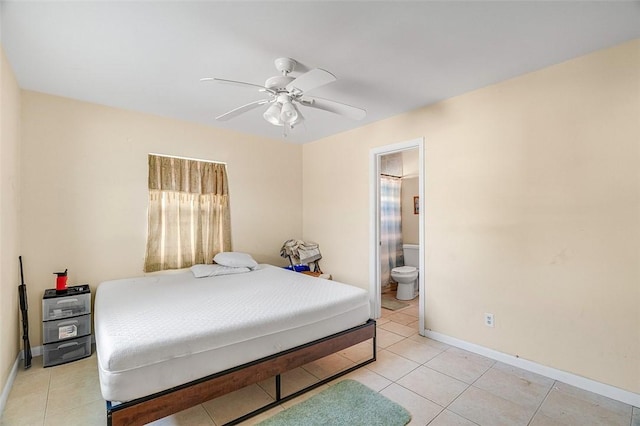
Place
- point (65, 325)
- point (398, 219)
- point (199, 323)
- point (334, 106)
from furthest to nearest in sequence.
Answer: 1. point (398, 219)
2. point (65, 325)
3. point (334, 106)
4. point (199, 323)

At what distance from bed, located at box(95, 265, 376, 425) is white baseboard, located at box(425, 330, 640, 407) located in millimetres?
1009

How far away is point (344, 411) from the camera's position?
202cm

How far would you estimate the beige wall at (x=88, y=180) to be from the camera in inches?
112

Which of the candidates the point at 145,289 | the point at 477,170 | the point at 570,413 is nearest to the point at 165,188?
the point at 145,289

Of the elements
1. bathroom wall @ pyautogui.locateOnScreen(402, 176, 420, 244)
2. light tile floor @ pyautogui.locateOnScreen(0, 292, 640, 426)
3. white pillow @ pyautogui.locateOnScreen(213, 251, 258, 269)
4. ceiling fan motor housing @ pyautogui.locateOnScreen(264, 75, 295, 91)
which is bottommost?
light tile floor @ pyautogui.locateOnScreen(0, 292, 640, 426)

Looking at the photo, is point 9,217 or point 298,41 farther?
point 9,217

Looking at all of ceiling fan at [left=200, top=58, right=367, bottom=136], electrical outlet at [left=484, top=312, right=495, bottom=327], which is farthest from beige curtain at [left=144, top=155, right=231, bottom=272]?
electrical outlet at [left=484, top=312, right=495, bottom=327]

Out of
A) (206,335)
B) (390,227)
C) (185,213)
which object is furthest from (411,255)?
(206,335)

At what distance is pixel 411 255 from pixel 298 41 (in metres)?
4.22

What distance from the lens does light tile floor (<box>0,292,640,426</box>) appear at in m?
1.94

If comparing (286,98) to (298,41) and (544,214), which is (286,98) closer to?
(298,41)

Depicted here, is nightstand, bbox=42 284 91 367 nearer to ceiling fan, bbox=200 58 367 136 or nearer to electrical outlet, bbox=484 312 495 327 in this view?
ceiling fan, bbox=200 58 367 136

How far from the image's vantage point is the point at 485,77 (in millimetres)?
2613

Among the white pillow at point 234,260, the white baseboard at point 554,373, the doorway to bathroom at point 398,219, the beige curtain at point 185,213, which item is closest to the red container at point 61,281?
the beige curtain at point 185,213
